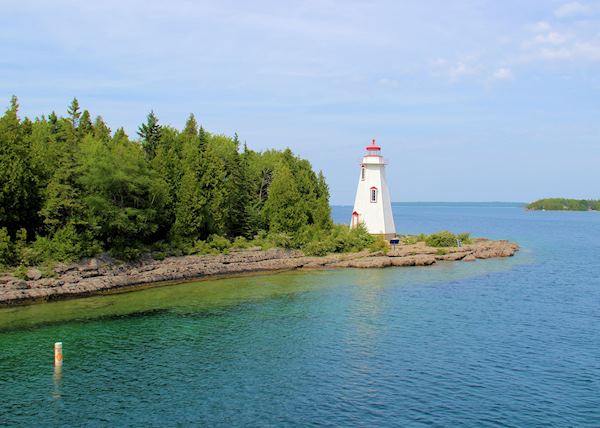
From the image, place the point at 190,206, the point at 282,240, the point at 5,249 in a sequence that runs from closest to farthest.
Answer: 1. the point at 5,249
2. the point at 190,206
3. the point at 282,240

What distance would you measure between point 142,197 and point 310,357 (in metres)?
35.2

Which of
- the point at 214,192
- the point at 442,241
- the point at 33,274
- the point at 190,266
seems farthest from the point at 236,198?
the point at 33,274

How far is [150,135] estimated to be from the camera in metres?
65.1

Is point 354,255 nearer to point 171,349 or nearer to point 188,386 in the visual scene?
point 171,349

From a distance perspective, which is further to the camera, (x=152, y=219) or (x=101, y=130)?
(x=101, y=130)

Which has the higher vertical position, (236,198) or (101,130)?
(101,130)

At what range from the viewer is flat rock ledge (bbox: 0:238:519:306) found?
4163 centimetres

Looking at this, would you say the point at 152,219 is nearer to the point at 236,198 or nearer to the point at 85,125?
the point at 236,198

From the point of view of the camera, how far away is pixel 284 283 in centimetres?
4881

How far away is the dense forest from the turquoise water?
10666 millimetres

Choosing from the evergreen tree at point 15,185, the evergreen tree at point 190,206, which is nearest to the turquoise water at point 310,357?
the evergreen tree at point 15,185

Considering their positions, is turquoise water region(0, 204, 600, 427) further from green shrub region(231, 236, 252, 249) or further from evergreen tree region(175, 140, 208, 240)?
green shrub region(231, 236, 252, 249)

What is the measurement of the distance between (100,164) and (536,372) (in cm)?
4141

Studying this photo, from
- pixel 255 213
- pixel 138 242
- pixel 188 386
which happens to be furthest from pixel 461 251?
pixel 188 386
